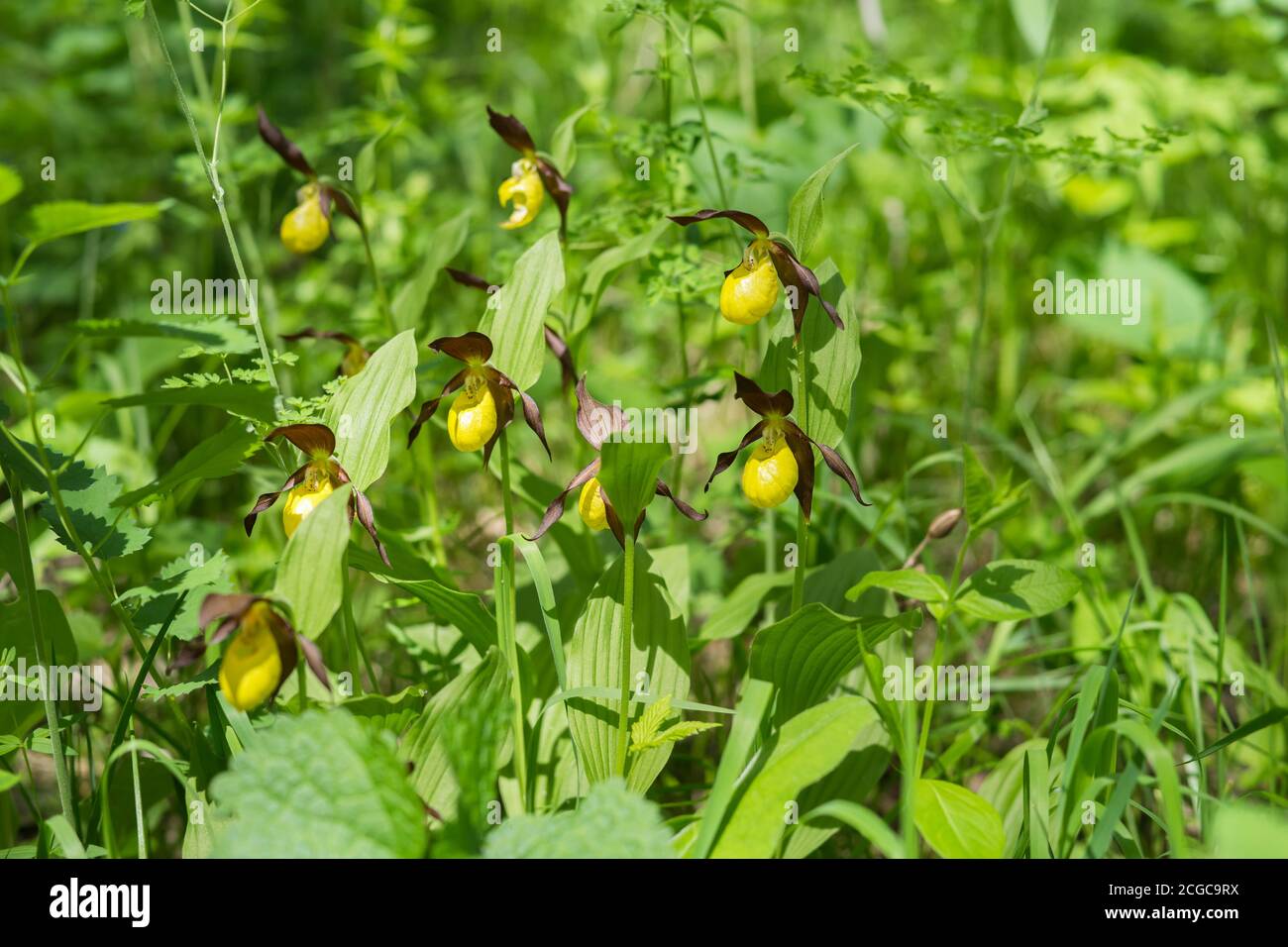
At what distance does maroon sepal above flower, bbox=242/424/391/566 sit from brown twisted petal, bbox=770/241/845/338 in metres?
0.58

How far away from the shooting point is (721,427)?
9.34 feet

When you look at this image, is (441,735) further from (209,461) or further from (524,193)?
(524,193)

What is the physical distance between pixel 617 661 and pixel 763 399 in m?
0.45

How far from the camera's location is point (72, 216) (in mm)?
971

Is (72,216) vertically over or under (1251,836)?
over

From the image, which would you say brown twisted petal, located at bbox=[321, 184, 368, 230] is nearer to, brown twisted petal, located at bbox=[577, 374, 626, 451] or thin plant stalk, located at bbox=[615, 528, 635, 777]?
brown twisted petal, located at bbox=[577, 374, 626, 451]

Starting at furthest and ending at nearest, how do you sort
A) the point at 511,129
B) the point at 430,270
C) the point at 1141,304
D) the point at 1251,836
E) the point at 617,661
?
the point at 1141,304 → the point at 430,270 → the point at 511,129 → the point at 617,661 → the point at 1251,836

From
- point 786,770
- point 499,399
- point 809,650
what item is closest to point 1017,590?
point 809,650

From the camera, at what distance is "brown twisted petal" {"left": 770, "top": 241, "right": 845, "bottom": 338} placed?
1.21 meters

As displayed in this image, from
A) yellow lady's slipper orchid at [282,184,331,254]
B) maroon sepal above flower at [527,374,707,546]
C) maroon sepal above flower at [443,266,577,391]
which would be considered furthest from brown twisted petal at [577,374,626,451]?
yellow lady's slipper orchid at [282,184,331,254]

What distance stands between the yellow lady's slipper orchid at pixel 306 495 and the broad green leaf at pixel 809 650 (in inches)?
23.0

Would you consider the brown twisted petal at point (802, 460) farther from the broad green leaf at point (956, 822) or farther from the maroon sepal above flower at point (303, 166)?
the maroon sepal above flower at point (303, 166)

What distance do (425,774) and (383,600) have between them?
584mm
